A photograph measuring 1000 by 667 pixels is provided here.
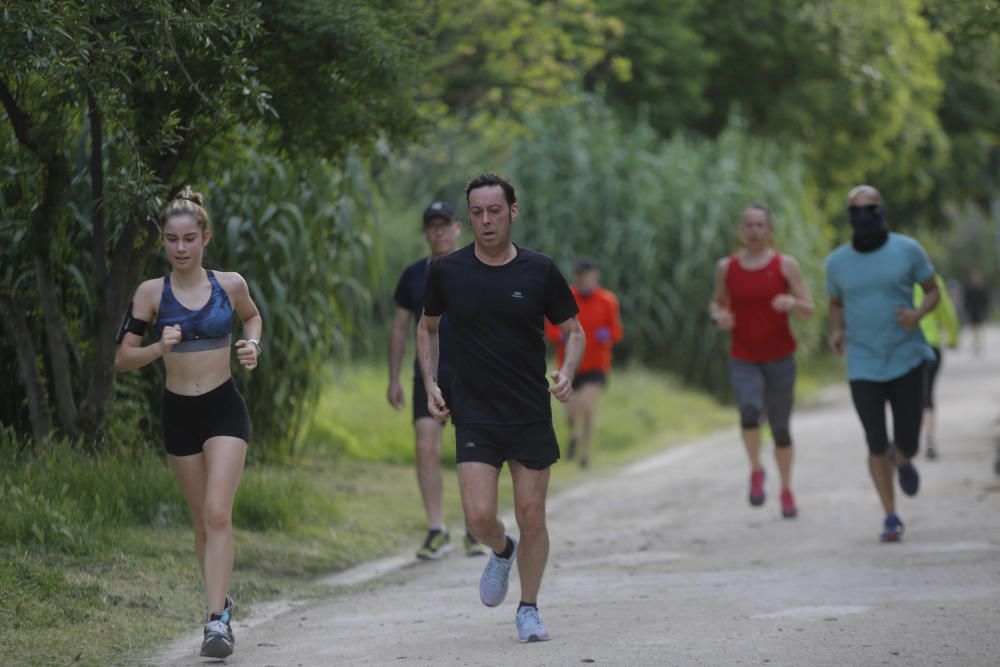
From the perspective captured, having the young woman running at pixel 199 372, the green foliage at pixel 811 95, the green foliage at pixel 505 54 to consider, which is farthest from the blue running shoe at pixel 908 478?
the green foliage at pixel 811 95

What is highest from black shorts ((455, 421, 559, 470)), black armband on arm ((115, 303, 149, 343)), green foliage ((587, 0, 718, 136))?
green foliage ((587, 0, 718, 136))

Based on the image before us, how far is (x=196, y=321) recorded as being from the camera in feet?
22.1

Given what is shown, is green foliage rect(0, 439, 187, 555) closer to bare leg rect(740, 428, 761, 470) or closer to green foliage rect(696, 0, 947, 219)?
bare leg rect(740, 428, 761, 470)

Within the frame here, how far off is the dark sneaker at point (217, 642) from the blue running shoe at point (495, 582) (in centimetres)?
104

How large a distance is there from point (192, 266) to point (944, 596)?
3595mm

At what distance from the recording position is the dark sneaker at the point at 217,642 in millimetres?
6438

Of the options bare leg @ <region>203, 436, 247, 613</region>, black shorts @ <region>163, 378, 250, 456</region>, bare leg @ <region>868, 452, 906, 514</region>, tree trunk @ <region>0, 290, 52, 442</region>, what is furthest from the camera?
bare leg @ <region>868, 452, 906, 514</region>

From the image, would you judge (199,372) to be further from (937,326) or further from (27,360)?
(937,326)

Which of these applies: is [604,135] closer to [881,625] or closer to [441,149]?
[441,149]

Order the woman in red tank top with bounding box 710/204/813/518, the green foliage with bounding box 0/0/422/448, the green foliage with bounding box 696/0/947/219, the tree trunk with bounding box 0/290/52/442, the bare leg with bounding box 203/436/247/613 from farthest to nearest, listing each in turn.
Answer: the green foliage with bounding box 696/0/947/219 < the woman in red tank top with bounding box 710/204/813/518 < the tree trunk with bounding box 0/290/52/442 < the green foliage with bounding box 0/0/422/448 < the bare leg with bounding box 203/436/247/613

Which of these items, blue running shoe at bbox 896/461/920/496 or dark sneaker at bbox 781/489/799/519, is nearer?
blue running shoe at bbox 896/461/920/496

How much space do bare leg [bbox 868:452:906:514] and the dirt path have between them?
25 cm

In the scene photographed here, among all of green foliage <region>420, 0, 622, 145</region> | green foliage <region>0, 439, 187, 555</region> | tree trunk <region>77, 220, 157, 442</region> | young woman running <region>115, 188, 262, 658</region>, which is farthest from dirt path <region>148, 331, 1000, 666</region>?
green foliage <region>420, 0, 622, 145</region>

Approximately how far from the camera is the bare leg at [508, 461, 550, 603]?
268 inches
